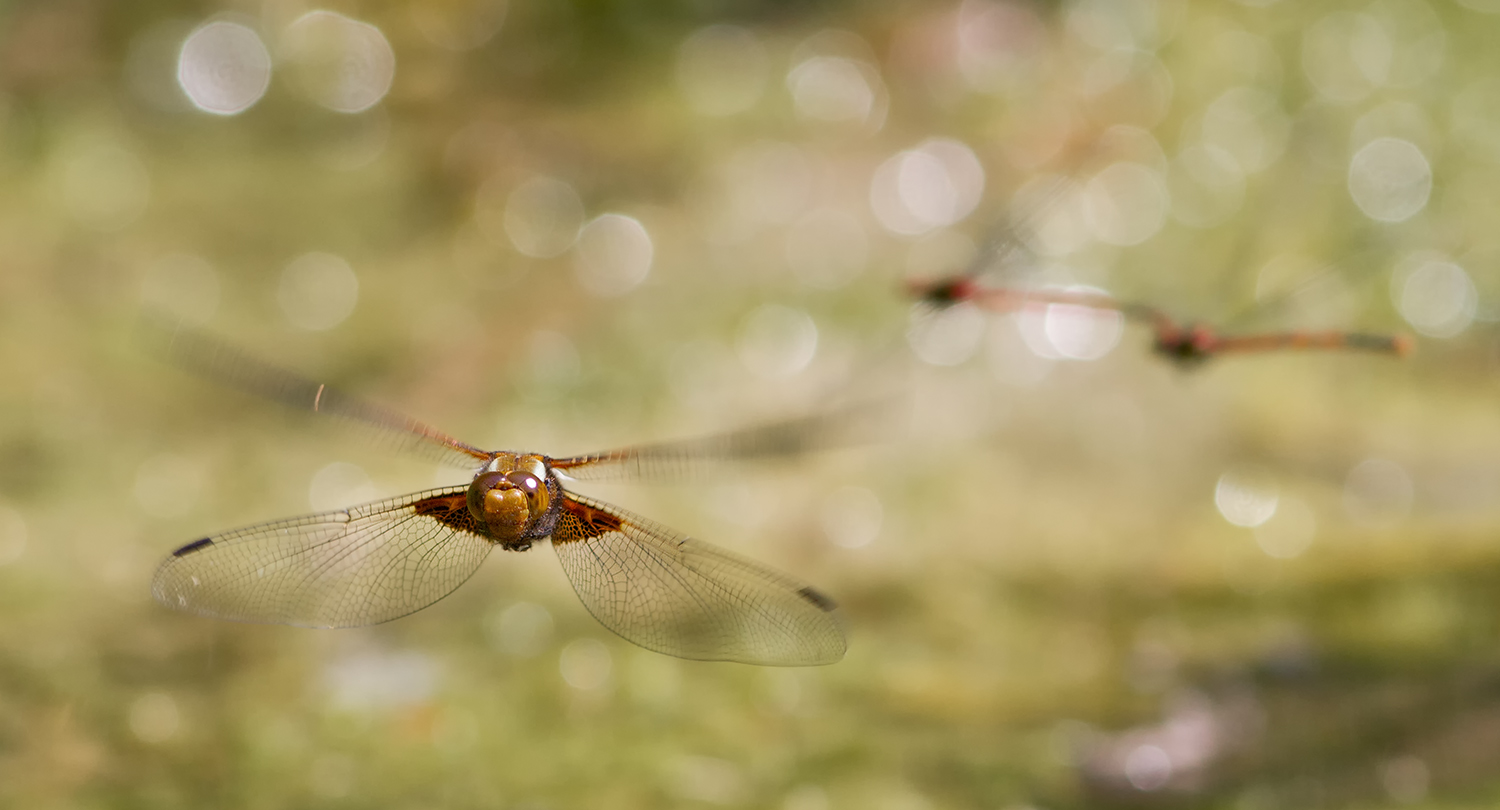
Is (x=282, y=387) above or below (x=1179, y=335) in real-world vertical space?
below

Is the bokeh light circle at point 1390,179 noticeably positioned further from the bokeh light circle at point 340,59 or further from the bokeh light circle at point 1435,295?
the bokeh light circle at point 340,59

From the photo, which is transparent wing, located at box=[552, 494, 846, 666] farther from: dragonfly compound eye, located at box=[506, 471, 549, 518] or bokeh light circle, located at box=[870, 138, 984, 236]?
bokeh light circle, located at box=[870, 138, 984, 236]

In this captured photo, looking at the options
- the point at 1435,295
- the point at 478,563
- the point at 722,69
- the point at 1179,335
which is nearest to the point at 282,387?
the point at 478,563

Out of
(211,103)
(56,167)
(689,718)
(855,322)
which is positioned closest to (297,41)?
(211,103)

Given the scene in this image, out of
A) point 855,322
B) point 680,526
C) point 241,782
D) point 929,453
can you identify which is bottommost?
point 241,782

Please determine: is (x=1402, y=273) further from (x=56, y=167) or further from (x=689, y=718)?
(x=56, y=167)

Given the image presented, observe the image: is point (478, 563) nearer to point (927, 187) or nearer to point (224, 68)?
point (927, 187)
